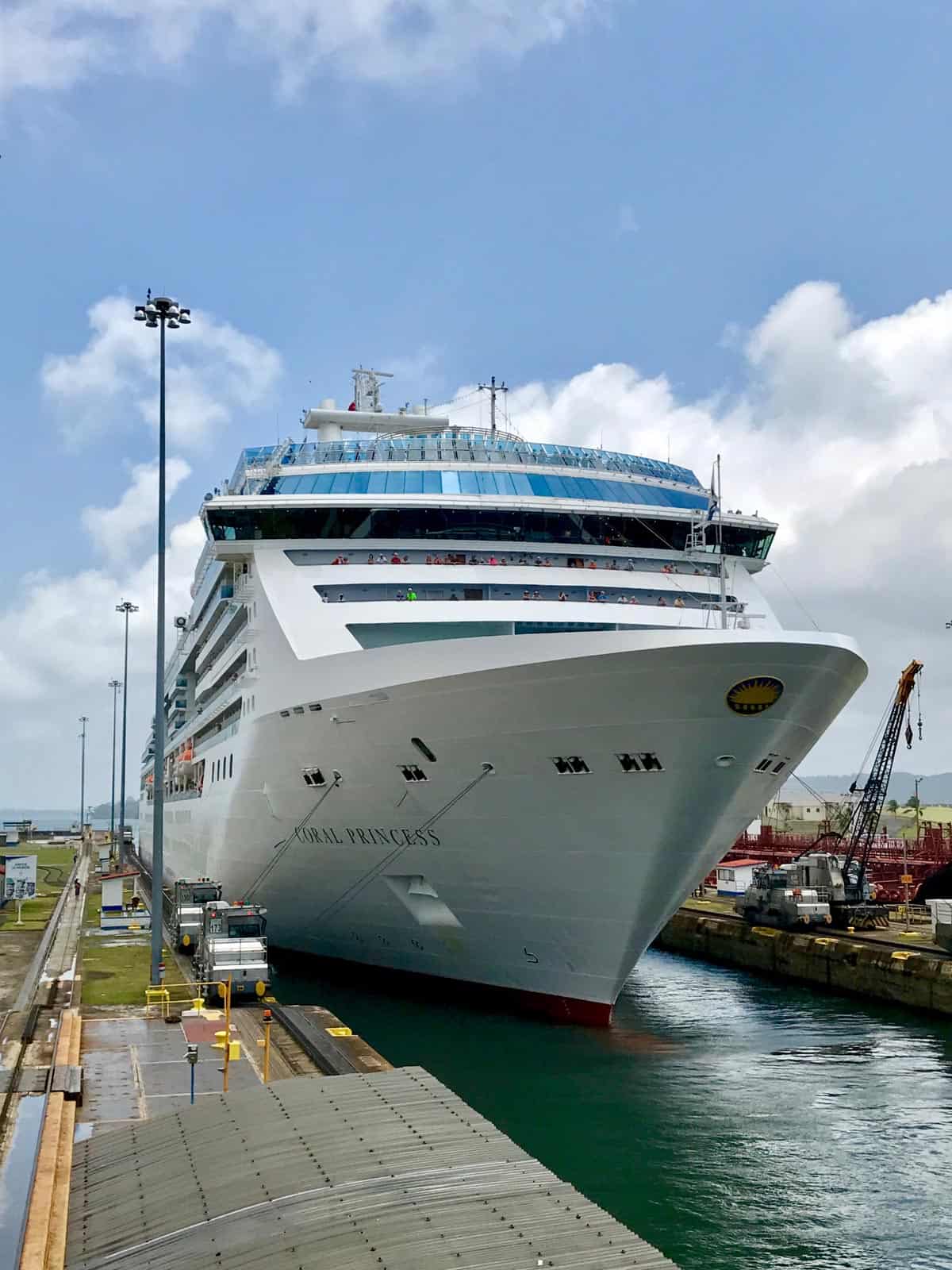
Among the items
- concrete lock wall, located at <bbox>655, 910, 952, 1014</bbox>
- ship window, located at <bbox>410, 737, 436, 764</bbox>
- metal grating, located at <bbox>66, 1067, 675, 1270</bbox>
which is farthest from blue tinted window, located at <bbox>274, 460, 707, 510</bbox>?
metal grating, located at <bbox>66, 1067, 675, 1270</bbox>

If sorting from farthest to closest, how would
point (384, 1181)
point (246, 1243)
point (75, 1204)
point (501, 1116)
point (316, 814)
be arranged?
point (316, 814) < point (501, 1116) < point (75, 1204) < point (384, 1181) < point (246, 1243)

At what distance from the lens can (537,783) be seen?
19.6m

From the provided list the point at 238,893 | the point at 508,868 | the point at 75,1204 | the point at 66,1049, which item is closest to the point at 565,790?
the point at 508,868

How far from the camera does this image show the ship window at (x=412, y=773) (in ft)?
68.3

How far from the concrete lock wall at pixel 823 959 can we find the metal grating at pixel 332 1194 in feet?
66.2

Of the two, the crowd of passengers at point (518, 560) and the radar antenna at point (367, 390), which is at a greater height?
the radar antenna at point (367, 390)

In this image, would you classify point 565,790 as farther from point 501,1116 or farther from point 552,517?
point 552,517

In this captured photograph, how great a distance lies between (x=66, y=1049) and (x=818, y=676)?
12.7 metres

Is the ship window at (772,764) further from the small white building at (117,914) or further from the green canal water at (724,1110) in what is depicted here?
the small white building at (117,914)

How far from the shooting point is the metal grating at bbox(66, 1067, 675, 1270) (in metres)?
7.60

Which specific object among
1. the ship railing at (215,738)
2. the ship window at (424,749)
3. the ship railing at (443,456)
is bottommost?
the ship window at (424,749)

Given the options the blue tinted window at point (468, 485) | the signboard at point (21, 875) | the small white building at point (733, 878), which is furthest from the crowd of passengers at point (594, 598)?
the small white building at point (733, 878)

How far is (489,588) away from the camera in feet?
82.3

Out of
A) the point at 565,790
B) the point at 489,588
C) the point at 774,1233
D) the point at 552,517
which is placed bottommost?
the point at 774,1233
